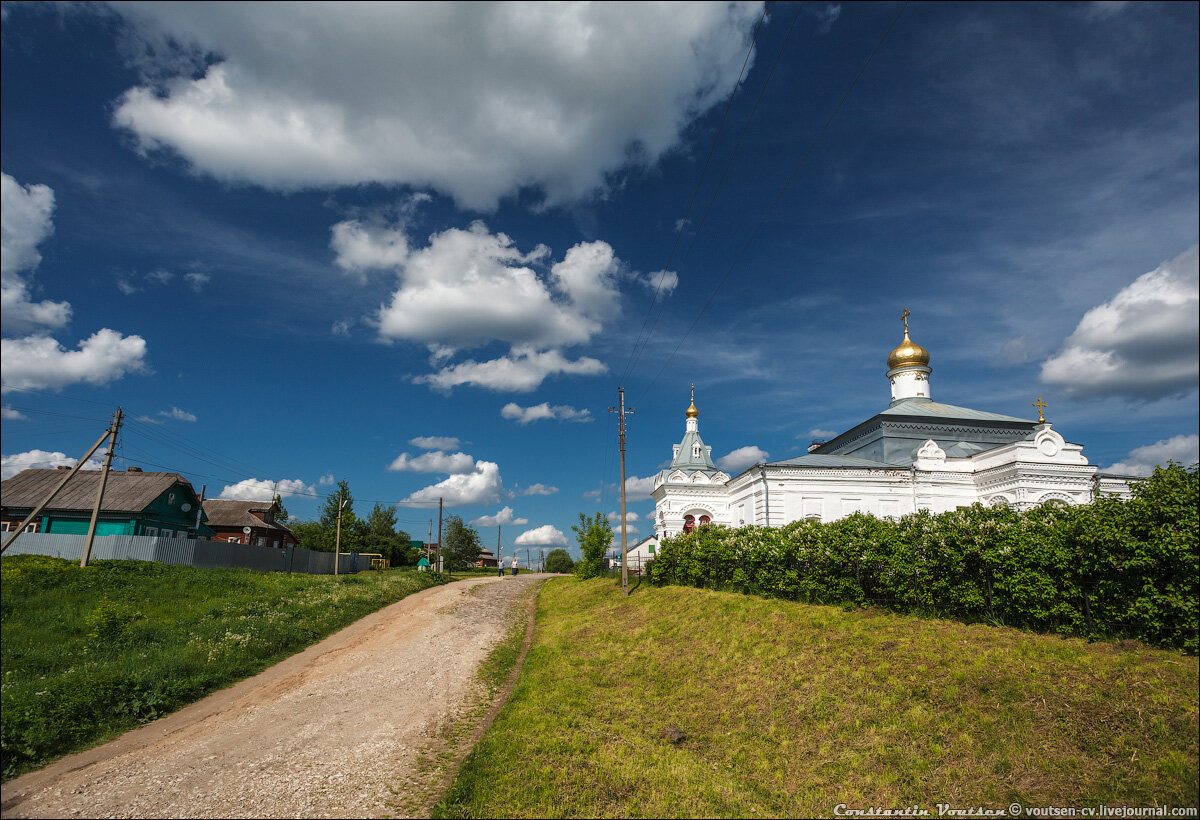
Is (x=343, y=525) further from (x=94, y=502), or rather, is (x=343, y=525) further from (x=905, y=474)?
(x=905, y=474)

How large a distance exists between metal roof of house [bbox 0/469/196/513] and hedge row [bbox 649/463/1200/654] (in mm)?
37910

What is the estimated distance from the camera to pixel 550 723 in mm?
11180

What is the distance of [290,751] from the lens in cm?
1009

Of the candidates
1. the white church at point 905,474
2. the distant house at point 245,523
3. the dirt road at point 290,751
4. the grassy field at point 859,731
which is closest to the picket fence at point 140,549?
the distant house at point 245,523

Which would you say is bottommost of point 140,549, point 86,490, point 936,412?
point 140,549

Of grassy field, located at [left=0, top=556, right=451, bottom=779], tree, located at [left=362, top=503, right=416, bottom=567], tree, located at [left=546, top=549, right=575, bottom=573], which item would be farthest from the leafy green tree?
tree, located at [left=546, top=549, right=575, bottom=573]

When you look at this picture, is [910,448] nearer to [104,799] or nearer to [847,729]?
[847,729]

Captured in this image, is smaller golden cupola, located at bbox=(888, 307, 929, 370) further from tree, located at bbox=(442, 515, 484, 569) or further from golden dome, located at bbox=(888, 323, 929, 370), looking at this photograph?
tree, located at bbox=(442, 515, 484, 569)

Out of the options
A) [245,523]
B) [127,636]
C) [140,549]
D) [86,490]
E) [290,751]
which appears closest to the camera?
[290,751]

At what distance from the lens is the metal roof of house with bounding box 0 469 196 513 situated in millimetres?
35062

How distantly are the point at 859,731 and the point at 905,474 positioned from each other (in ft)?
86.6

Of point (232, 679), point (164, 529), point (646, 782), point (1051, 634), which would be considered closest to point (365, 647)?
point (232, 679)

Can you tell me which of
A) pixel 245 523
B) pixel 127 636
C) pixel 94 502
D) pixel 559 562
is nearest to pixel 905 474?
pixel 127 636

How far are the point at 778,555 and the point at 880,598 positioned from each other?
3201mm
